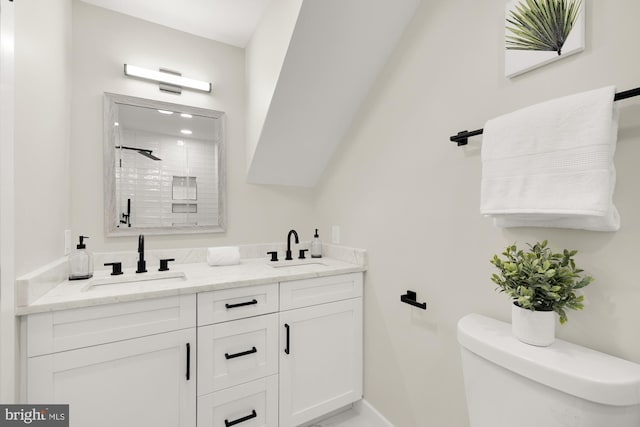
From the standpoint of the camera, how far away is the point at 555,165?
82 cm

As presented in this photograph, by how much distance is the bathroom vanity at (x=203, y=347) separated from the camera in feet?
3.44

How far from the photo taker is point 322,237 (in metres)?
2.17

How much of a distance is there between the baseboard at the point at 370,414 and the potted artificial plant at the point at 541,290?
3.52ft

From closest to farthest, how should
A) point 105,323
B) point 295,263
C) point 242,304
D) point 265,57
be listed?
point 105,323 → point 242,304 → point 265,57 → point 295,263

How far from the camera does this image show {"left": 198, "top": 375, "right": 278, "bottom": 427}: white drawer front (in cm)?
128

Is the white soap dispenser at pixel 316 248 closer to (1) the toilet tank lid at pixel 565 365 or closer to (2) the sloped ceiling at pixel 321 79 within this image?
(2) the sloped ceiling at pixel 321 79

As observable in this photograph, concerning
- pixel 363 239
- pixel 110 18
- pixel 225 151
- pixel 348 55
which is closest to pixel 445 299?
pixel 363 239

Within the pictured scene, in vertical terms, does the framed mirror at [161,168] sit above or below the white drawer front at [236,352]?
above

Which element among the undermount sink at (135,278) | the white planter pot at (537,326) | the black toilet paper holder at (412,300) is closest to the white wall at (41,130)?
the undermount sink at (135,278)

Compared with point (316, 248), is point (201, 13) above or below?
above

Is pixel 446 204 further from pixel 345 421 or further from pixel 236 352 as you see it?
pixel 345 421

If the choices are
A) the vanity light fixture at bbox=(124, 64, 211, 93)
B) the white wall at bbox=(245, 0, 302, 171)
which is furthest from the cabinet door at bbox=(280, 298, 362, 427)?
the vanity light fixture at bbox=(124, 64, 211, 93)

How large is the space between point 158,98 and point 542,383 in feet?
7.36

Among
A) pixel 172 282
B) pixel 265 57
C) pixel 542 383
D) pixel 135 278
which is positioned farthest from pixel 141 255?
pixel 542 383
